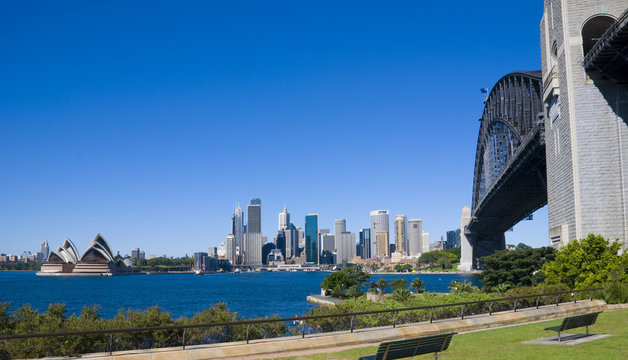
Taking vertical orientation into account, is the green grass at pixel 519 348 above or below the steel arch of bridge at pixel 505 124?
below

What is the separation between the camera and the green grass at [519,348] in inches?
516

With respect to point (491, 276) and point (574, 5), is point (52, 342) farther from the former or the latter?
point (491, 276)

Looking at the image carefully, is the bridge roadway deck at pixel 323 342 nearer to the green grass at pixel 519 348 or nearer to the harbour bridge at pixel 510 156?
the green grass at pixel 519 348

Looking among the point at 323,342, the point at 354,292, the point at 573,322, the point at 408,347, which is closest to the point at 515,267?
the point at 354,292

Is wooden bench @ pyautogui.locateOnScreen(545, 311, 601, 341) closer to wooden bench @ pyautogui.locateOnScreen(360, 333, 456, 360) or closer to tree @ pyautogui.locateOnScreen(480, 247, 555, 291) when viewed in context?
wooden bench @ pyautogui.locateOnScreen(360, 333, 456, 360)

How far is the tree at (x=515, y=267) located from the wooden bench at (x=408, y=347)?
4571 centimetres

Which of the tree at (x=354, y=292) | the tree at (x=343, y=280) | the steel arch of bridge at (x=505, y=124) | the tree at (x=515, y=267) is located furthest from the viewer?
the tree at (x=343, y=280)

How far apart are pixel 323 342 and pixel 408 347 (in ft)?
13.3

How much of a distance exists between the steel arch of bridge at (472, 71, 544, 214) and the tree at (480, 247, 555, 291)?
37.9ft

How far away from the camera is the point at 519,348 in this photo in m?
14.2

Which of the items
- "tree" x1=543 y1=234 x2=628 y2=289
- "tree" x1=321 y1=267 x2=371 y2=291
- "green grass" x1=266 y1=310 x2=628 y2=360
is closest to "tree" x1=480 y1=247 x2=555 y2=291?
"tree" x1=543 y1=234 x2=628 y2=289

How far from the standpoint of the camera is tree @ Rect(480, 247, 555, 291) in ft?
190

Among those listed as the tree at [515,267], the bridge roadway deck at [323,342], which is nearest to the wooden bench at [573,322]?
the bridge roadway deck at [323,342]

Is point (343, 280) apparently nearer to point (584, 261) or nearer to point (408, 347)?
point (584, 261)
